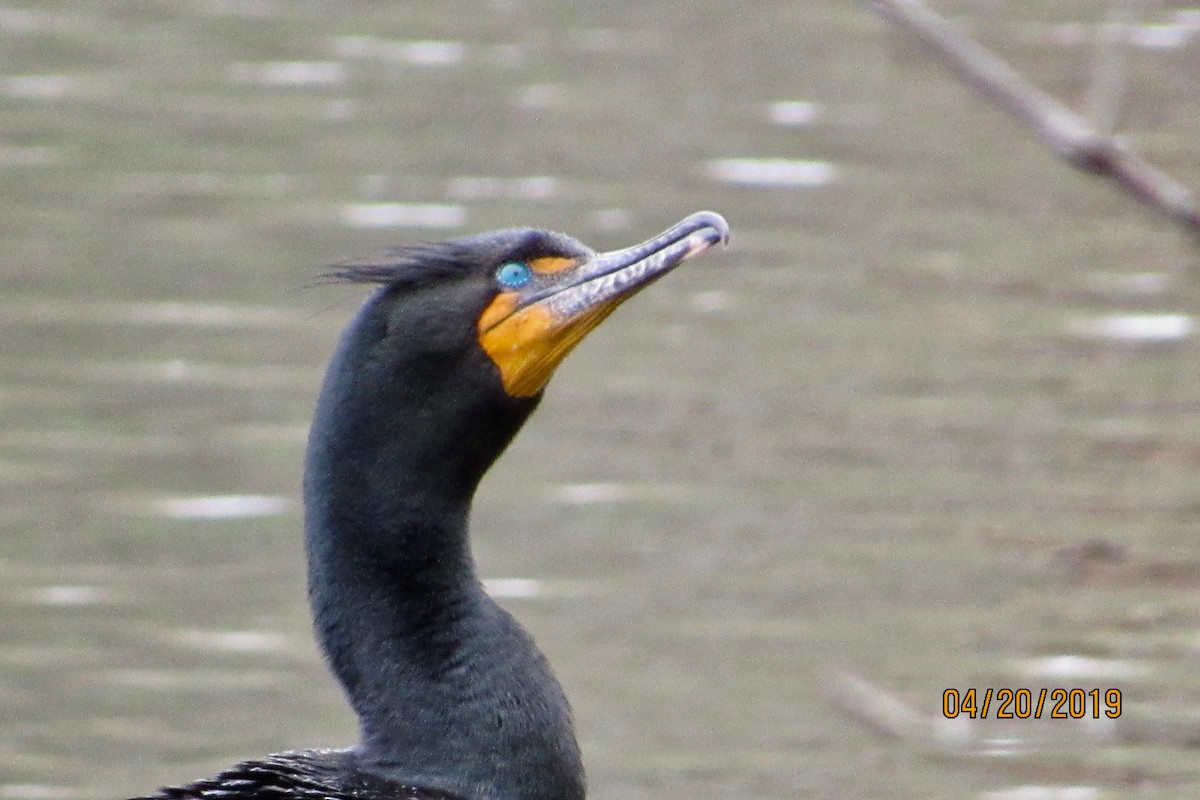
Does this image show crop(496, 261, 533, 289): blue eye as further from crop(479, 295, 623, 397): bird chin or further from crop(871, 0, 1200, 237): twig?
crop(871, 0, 1200, 237): twig

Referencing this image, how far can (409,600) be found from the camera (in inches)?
163

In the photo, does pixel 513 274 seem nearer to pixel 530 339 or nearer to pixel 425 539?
pixel 530 339

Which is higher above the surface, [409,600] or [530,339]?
[530,339]

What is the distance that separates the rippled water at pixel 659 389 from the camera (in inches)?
292

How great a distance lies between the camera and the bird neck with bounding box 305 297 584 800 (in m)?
4.08

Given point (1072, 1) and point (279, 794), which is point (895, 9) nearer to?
point (279, 794)

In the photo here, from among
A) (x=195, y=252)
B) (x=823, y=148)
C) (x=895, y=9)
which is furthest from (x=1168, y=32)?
(x=895, y=9)

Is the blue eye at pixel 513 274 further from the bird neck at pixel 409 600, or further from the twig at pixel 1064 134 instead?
the twig at pixel 1064 134
